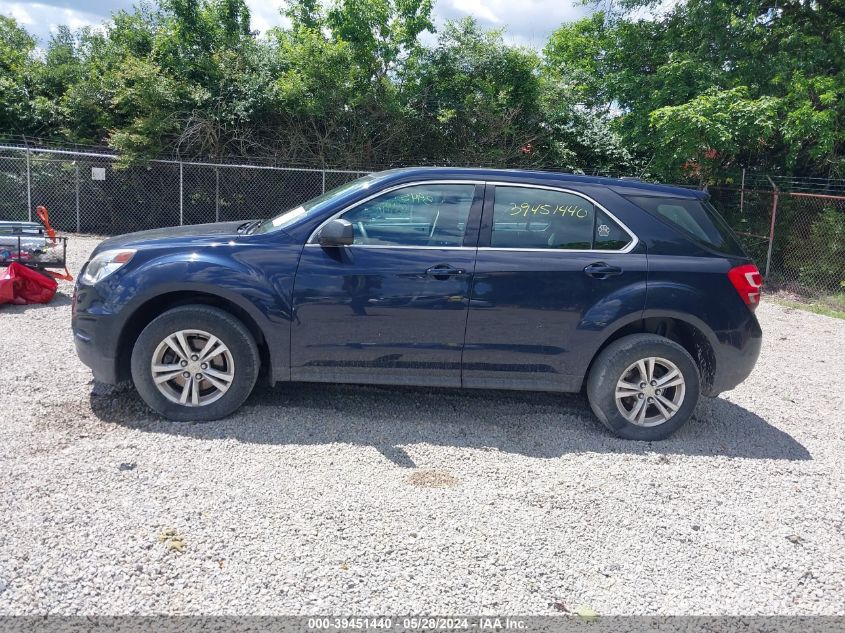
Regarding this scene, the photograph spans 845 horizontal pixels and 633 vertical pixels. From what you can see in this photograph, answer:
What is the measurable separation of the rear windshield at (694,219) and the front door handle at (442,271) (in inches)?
55.1

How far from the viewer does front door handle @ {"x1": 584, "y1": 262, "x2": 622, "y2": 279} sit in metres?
4.76

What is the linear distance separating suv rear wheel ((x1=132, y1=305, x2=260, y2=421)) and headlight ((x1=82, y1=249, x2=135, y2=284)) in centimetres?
48

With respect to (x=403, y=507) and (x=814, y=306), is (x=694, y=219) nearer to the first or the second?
(x=403, y=507)

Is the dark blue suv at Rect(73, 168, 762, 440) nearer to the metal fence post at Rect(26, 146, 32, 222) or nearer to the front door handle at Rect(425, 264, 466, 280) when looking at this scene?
the front door handle at Rect(425, 264, 466, 280)

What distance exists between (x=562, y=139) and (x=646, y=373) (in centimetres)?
1271

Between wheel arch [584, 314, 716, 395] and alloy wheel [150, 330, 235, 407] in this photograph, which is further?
wheel arch [584, 314, 716, 395]

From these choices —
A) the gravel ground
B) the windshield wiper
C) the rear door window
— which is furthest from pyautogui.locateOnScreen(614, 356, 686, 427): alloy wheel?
the windshield wiper

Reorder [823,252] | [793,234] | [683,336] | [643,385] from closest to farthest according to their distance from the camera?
[643,385] → [683,336] → [823,252] → [793,234]

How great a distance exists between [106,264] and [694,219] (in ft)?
13.7

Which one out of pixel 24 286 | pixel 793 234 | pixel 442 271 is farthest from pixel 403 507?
pixel 793 234

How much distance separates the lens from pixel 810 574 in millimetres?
3350

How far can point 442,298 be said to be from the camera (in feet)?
15.3

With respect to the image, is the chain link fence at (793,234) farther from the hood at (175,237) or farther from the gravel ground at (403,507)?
the hood at (175,237)

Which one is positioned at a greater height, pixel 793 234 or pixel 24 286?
pixel 793 234
